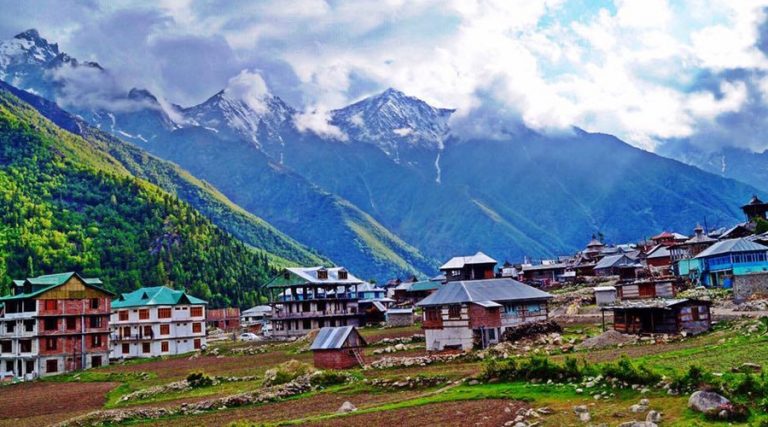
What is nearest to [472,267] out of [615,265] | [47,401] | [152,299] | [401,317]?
[401,317]

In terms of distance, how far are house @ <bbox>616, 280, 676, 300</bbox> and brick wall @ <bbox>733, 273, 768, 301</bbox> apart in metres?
14.2

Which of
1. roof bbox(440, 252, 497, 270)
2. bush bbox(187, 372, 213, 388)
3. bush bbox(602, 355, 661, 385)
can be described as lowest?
bush bbox(187, 372, 213, 388)

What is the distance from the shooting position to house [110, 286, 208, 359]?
314 ft

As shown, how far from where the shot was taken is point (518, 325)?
2621 inches

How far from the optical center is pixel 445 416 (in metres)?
31.7

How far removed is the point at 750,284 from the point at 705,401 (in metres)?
48.2

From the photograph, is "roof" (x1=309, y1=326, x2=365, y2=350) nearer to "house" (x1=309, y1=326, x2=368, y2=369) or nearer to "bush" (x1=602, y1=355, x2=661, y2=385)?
"house" (x1=309, y1=326, x2=368, y2=369)

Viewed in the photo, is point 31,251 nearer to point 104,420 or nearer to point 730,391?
point 104,420

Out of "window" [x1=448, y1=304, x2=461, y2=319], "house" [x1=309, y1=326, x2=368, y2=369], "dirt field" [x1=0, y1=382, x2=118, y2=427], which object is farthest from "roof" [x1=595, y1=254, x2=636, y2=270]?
"dirt field" [x1=0, y1=382, x2=118, y2=427]

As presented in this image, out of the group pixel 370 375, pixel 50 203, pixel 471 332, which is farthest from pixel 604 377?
pixel 50 203

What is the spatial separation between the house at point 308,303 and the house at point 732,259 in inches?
1959

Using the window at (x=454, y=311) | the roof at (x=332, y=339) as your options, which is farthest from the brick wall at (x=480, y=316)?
the roof at (x=332, y=339)

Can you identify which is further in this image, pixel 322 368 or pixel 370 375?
pixel 322 368

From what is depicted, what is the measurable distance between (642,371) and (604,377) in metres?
2.25
